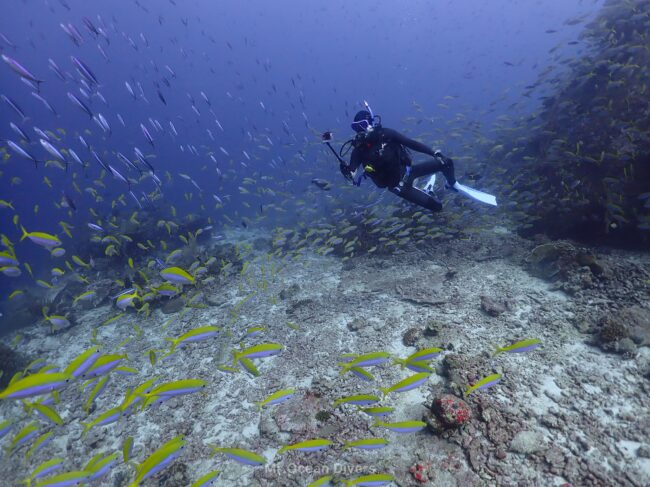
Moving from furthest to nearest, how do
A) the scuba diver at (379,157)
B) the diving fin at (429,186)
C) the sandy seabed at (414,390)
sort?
1. the diving fin at (429,186)
2. the scuba diver at (379,157)
3. the sandy seabed at (414,390)

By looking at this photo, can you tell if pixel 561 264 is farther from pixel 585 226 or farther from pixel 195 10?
pixel 195 10

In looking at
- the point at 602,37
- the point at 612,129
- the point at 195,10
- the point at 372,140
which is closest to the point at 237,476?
the point at 372,140

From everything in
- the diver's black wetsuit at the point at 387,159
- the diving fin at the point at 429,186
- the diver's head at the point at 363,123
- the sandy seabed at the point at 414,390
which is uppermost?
the diver's head at the point at 363,123

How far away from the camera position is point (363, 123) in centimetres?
616

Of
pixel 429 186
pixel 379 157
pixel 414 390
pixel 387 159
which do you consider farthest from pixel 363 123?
pixel 414 390

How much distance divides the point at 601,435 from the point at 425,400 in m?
2.01

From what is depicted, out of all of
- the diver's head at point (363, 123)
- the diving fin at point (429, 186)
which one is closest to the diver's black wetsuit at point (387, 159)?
the diver's head at point (363, 123)

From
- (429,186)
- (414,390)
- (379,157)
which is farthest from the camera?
(429,186)

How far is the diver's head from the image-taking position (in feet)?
20.2

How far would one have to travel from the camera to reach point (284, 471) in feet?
12.8

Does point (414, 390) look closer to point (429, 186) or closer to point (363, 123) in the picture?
point (363, 123)

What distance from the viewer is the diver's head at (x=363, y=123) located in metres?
6.16

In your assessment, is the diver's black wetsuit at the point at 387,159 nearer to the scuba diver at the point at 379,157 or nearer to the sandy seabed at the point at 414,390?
the scuba diver at the point at 379,157

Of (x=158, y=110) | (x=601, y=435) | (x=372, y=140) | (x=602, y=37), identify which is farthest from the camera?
(x=158, y=110)
